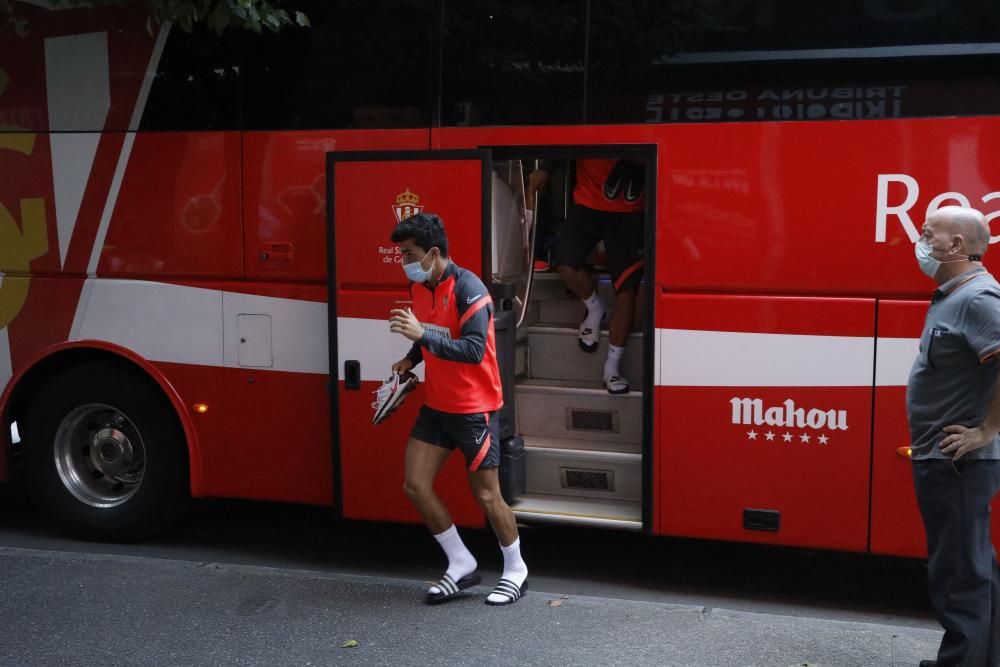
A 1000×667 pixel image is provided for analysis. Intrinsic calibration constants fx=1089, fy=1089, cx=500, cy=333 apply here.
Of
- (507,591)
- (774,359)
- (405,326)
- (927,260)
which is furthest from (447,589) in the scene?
(927,260)

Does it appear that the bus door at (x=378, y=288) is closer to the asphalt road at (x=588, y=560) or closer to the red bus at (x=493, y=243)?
the red bus at (x=493, y=243)

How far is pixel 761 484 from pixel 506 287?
1.66 meters

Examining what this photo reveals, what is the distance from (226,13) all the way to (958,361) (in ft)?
12.4

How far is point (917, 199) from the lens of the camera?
4.87m

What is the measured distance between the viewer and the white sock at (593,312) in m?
6.23

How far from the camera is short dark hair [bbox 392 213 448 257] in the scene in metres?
4.83

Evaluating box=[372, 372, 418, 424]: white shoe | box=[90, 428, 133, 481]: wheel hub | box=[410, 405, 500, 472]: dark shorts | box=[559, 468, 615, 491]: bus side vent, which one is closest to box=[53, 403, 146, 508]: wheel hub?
box=[90, 428, 133, 481]: wheel hub

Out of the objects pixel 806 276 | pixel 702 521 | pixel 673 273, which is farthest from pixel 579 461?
pixel 806 276

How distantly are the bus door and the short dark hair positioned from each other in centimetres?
58

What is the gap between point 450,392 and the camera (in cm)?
501

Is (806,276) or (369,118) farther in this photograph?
(369,118)

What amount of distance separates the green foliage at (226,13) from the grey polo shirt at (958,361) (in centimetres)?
342

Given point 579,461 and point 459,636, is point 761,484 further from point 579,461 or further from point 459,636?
point 459,636

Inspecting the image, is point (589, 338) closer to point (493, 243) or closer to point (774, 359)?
point (493, 243)
